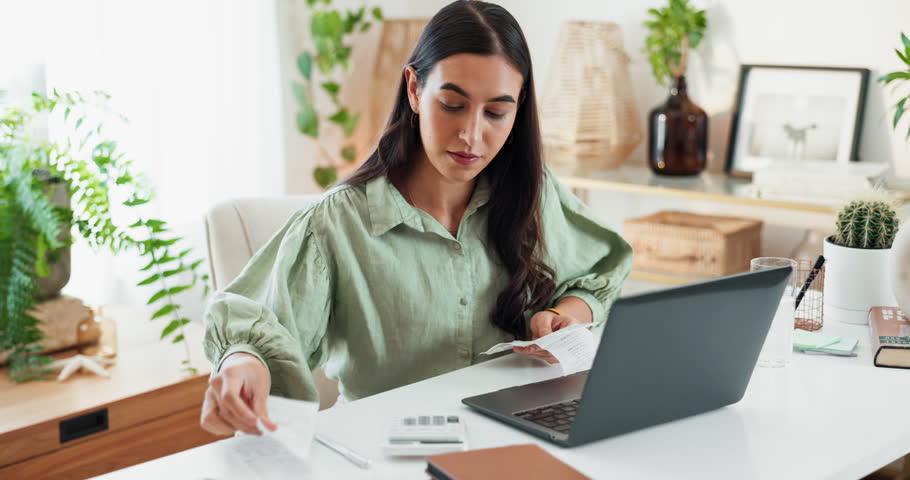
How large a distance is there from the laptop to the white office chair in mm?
714

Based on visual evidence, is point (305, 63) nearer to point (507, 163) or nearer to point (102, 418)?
point (102, 418)

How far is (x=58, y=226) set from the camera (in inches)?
77.9

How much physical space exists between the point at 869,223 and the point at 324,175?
197 centimetres

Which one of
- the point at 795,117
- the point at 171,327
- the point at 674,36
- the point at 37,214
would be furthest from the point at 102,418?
the point at 795,117

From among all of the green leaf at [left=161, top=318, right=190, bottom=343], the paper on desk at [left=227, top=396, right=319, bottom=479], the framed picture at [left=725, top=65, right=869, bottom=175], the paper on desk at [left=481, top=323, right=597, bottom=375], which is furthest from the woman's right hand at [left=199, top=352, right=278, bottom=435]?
the framed picture at [left=725, top=65, right=869, bottom=175]

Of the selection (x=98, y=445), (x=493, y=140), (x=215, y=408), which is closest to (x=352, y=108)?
(x=98, y=445)

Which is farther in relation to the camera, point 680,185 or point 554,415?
point 680,185

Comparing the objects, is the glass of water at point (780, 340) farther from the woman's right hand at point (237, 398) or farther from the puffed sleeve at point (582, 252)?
the woman's right hand at point (237, 398)

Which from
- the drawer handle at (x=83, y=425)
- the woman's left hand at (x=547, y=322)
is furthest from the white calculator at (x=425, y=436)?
the drawer handle at (x=83, y=425)

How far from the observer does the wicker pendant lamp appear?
2955 millimetres

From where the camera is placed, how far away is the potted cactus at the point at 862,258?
1606mm

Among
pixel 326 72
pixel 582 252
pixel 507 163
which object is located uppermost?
pixel 326 72

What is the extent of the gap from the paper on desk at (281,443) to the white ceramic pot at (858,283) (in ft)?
3.12

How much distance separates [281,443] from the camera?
1075 millimetres
